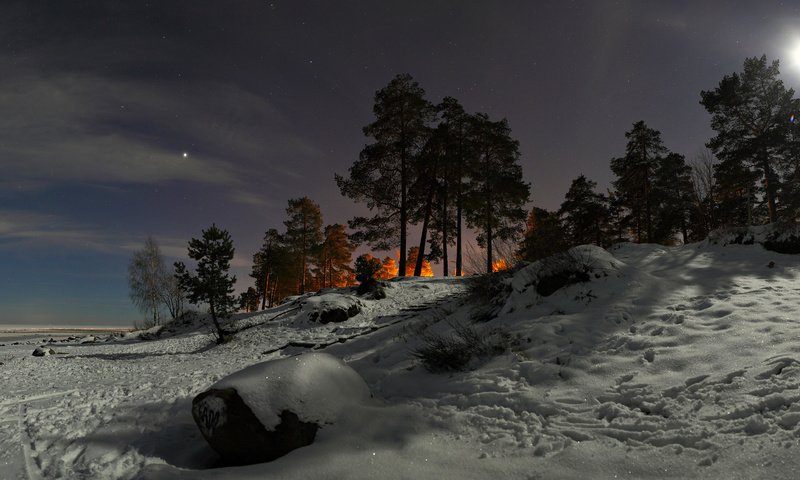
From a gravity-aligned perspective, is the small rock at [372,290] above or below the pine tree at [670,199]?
below

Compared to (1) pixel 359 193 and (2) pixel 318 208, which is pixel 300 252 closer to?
(2) pixel 318 208

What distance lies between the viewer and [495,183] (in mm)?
25359

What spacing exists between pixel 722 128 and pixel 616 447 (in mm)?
27632

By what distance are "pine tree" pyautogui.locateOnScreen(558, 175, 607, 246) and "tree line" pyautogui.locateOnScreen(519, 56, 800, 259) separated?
0.24ft

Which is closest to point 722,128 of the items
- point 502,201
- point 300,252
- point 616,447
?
point 502,201

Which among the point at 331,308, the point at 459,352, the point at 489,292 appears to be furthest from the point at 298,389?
the point at 331,308

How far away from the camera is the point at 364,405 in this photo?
446 cm

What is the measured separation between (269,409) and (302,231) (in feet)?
111

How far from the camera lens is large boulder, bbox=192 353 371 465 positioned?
3773 mm

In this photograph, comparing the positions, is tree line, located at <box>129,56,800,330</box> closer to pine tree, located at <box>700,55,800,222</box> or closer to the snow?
pine tree, located at <box>700,55,800,222</box>

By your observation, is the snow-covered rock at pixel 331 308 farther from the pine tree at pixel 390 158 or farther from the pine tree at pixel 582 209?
the pine tree at pixel 582 209

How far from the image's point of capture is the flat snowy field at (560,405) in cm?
294

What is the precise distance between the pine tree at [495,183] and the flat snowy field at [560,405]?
17573mm

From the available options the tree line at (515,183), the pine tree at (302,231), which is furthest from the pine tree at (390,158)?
the pine tree at (302,231)
